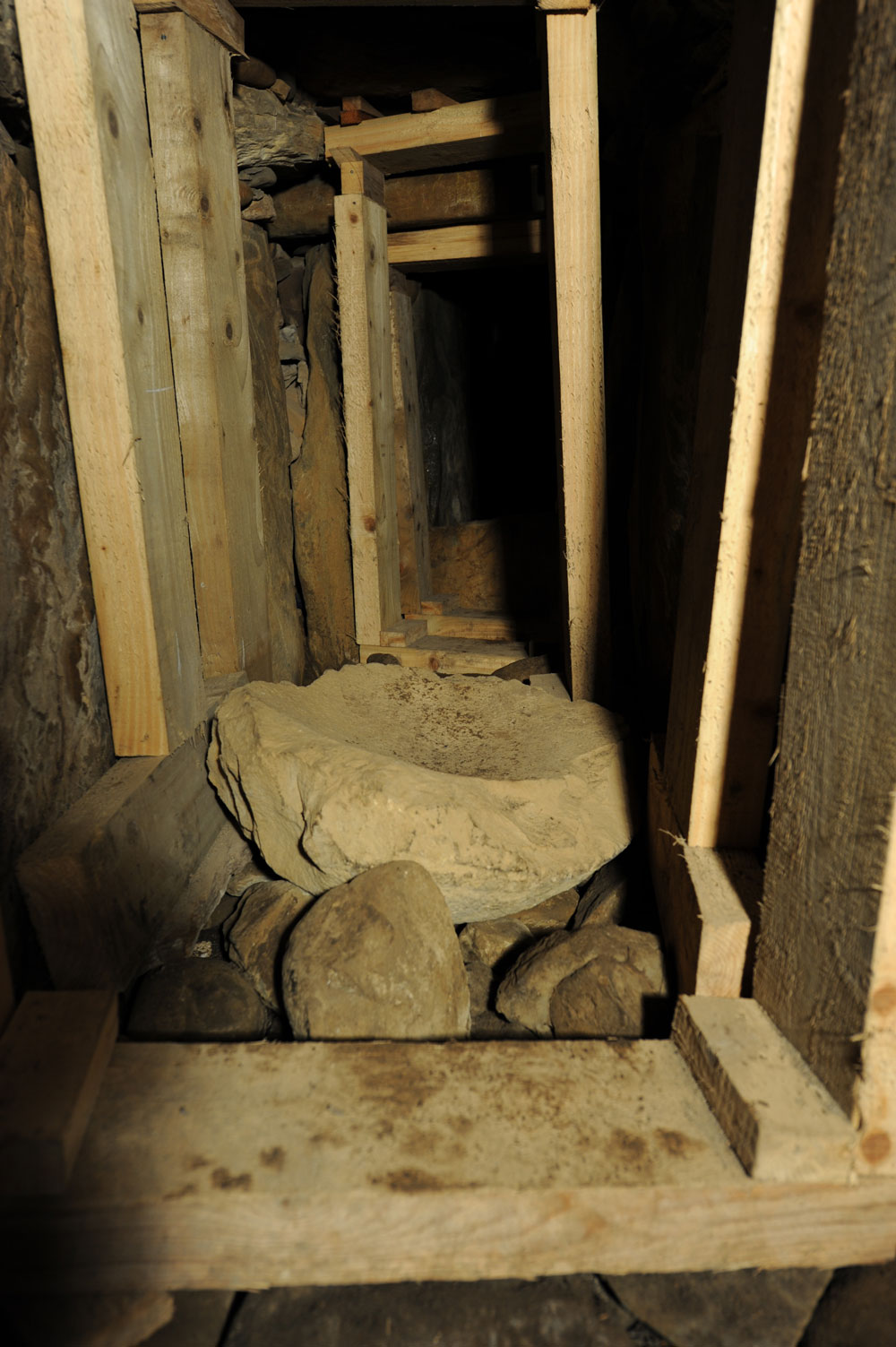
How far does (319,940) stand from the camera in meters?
1.78

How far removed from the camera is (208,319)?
235 cm

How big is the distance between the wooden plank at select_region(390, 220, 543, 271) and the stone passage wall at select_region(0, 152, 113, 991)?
2.35 metres

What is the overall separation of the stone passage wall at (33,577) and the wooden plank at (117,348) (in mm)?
40

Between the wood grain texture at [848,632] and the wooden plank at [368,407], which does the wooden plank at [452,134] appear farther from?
the wood grain texture at [848,632]

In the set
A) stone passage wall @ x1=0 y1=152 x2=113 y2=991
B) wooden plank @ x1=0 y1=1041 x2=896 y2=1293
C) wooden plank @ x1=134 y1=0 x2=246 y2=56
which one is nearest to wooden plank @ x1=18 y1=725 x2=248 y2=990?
stone passage wall @ x1=0 y1=152 x2=113 y2=991

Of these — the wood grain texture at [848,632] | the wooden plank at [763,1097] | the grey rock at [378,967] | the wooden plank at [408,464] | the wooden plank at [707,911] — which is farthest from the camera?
the wooden plank at [408,464]

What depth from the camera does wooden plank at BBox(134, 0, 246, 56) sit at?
2125mm

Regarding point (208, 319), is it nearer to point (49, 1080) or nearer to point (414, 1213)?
point (49, 1080)

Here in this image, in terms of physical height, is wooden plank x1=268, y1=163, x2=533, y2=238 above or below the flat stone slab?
above

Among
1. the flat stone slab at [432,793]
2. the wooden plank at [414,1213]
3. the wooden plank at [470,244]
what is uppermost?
the wooden plank at [470,244]

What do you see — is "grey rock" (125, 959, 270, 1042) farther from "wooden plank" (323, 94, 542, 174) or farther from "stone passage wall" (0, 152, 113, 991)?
"wooden plank" (323, 94, 542, 174)

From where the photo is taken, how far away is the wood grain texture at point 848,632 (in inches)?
43.1

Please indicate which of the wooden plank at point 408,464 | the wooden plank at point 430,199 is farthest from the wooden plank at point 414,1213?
the wooden plank at point 430,199

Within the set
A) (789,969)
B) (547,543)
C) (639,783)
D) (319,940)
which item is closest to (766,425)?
(789,969)
